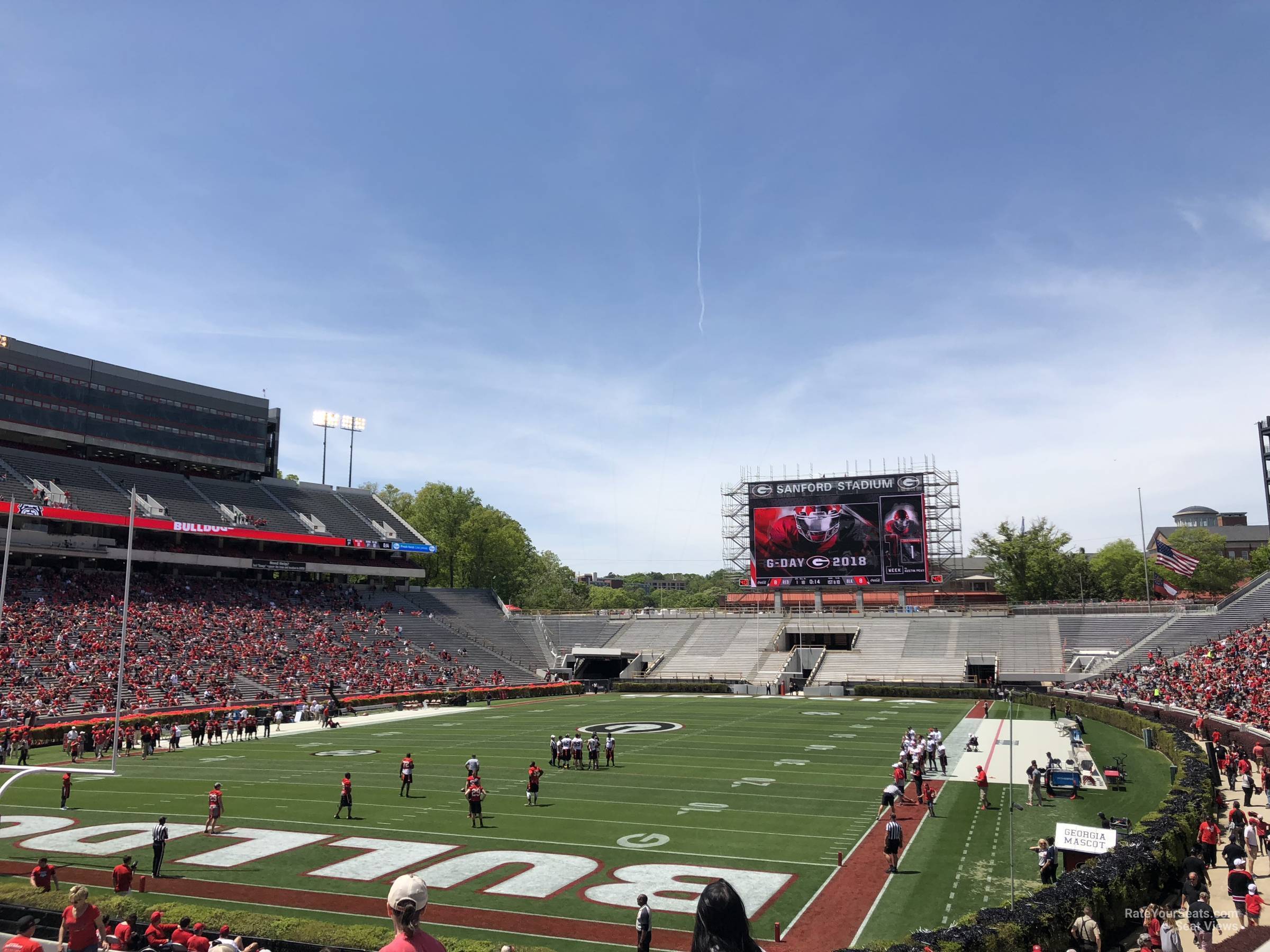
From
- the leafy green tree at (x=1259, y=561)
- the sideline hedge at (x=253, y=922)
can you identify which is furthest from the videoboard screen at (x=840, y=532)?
the sideline hedge at (x=253, y=922)

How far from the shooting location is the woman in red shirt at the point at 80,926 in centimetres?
1064

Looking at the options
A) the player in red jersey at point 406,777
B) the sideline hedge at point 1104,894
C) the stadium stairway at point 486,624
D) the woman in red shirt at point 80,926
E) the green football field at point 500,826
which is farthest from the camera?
the stadium stairway at point 486,624

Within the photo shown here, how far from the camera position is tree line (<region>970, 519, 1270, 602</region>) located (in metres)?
91.9

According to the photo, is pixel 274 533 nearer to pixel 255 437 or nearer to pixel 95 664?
pixel 255 437

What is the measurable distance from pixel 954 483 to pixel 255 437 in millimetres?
59683

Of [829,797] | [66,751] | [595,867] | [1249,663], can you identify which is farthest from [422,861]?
[1249,663]

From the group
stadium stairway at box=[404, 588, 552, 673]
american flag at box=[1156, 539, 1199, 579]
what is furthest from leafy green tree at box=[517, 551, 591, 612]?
american flag at box=[1156, 539, 1199, 579]

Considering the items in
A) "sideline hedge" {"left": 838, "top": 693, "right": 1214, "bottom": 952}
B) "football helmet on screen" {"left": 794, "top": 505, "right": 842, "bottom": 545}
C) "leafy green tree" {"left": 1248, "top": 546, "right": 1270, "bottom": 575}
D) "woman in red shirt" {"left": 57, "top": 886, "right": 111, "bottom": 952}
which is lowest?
"sideline hedge" {"left": 838, "top": 693, "right": 1214, "bottom": 952}

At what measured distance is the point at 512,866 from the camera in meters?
19.4

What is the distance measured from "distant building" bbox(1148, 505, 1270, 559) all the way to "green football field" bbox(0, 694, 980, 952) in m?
123

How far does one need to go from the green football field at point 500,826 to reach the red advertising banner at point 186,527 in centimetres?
2667

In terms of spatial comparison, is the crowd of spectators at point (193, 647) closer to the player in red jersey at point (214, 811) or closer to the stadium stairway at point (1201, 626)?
the player in red jersey at point (214, 811)

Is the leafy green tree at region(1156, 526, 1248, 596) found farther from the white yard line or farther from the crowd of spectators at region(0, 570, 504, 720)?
the white yard line

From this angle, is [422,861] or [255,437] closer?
[422,861]
